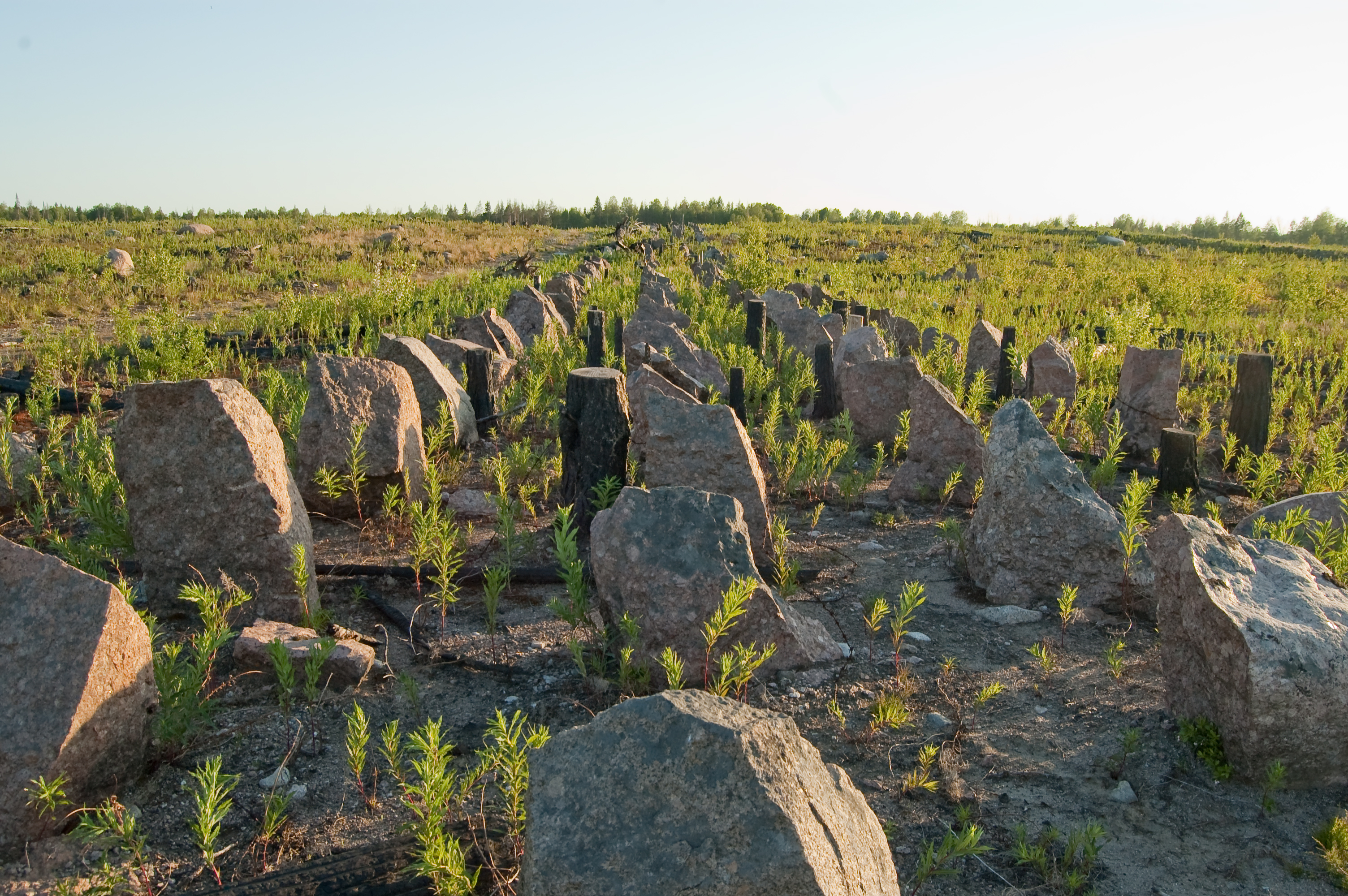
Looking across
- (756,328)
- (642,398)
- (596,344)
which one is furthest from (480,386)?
(756,328)

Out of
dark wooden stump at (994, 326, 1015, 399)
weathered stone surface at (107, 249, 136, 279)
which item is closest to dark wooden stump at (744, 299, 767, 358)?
dark wooden stump at (994, 326, 1015, 399)

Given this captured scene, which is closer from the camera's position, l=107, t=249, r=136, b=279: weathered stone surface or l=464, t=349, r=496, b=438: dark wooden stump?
l=464, t=349, r=496, b=438: dark wooden stump

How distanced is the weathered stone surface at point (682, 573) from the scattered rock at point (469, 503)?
6.79ft

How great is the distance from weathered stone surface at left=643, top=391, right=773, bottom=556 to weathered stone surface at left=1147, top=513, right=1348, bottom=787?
215 cm

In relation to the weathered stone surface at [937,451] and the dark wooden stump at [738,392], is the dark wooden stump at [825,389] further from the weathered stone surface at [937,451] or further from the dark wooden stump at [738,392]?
the weathered stone surface at [937,451]

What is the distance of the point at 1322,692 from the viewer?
300cm

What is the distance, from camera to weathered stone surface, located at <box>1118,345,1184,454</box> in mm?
7410

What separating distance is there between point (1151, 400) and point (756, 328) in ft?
14.7

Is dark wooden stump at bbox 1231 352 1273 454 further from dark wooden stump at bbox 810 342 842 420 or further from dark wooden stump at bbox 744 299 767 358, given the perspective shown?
dark wooden stump at bbox 744 299 767 358

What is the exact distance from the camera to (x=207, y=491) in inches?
156

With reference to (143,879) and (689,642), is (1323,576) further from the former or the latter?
(143,879)

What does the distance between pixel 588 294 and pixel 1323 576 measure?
1207 cm

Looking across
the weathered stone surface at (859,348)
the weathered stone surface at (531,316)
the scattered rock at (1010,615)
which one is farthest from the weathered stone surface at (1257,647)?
the weathered stone surface at (531,316)

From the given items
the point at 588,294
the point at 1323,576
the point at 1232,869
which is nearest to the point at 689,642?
the point at 1232,869
